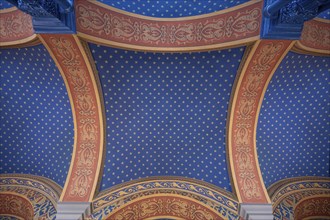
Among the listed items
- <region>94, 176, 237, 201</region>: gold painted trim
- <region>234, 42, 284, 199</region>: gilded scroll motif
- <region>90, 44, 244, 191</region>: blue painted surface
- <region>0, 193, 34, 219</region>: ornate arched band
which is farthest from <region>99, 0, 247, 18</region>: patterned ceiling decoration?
<region>0, 193, 34, 219</region>: ornate arched band

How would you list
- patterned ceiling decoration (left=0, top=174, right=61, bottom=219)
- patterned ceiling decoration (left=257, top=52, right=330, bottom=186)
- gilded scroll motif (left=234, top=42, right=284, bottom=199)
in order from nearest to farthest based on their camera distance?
1. gilded scroll motif (left=234, top=42, right=284, bottom=199)
2. patterned ceiling decoration (left=0, top=174, right=61, bottom=219)
3. patterned ceiling decoration (left=257, top=52, right=330, bottom=186)

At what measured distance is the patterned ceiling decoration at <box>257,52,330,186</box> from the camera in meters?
6.24

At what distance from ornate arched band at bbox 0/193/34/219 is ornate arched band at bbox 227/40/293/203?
4.48 meters

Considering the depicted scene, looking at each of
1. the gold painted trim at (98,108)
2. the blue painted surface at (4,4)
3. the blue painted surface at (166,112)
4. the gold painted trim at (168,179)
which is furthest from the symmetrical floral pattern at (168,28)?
the gold painted trim at (168,179)

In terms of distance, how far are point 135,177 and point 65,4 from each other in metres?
3.98

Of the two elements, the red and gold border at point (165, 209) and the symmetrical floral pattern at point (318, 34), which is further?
the red and gold border at point (165, 209)

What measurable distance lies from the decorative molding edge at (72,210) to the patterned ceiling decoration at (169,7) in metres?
3.89

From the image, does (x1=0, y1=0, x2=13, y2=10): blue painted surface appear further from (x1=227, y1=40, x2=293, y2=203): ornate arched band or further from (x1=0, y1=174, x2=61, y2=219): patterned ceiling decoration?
(x1=227, y1=40, x2=293, y2=203): ornate arched band

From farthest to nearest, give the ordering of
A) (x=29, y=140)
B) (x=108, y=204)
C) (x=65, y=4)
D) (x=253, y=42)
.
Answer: (x=29, y=140)
(x=108, y=204)
(x=253, y=42)
(x=65, y=4)

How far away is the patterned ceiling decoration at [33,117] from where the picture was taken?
6098 millimetres

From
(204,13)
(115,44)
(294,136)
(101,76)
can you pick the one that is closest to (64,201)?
(101,76)

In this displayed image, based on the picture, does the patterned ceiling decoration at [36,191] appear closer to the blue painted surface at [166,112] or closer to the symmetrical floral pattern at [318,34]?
the blue painted surface at [166,112]

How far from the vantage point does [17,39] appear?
5617mm

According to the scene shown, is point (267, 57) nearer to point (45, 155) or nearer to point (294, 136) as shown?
point (294, 136)
